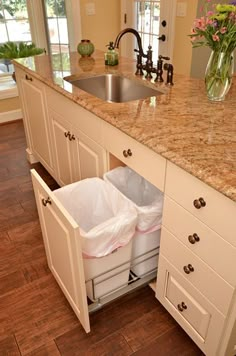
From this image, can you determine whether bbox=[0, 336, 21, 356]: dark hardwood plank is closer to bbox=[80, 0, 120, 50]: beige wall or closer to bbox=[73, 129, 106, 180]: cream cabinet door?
bbox=[73, 129, 106, 180]: cream cabinet door

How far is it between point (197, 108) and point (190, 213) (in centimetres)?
56

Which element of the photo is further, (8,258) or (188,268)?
(8,258)

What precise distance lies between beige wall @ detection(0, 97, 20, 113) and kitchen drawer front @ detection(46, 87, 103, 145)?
1.91 metres

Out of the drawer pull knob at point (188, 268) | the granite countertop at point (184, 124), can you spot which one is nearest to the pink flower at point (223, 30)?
the granite countertop at point (184, 124)

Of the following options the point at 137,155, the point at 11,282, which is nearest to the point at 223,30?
the point at 137,155

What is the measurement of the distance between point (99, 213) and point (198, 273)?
583 millimetres

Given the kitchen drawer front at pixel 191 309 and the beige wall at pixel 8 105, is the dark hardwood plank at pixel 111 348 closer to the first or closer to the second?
the kitchen drawer front at pixel 191 309

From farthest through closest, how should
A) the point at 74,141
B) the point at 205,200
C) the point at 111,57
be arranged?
1. the point at 111,57
2. the point at 74,141
3. the point at 205,200

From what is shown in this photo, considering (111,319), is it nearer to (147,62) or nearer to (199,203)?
(199,203)

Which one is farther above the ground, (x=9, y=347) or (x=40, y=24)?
(x=40, y=24)

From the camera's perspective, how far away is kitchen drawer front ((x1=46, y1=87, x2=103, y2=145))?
4.99ft

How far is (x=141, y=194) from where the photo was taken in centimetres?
162

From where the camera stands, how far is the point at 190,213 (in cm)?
104

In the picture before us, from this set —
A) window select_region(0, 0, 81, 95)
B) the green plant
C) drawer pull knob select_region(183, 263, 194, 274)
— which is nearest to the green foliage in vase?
drawer pull knob select_region(183, 263, 194, 274)
